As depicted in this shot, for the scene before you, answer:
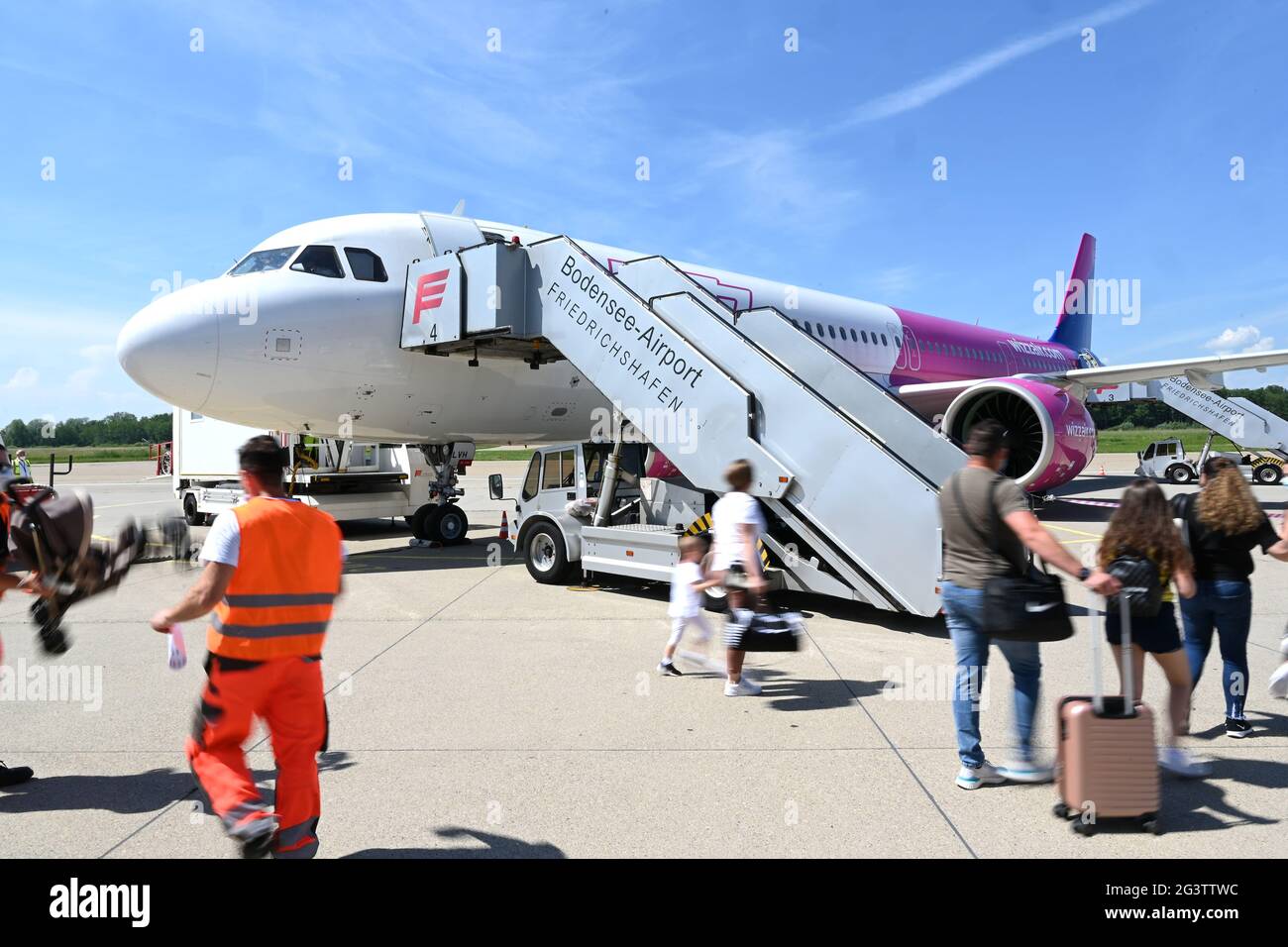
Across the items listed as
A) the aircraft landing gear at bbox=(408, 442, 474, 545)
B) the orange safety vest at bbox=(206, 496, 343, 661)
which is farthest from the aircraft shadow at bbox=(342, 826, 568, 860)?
the aircraft landing gear at bbox=(408, 442, 474, 545)

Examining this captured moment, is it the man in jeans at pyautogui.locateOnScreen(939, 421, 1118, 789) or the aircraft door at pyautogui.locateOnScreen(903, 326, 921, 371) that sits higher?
Answer: the aircraft door at pyautogui.locateOnScreen(903, 326, 921, 371)

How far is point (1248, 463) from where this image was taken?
27.3 meters

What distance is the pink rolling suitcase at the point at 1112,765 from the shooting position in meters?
3.43

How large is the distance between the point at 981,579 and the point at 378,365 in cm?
818

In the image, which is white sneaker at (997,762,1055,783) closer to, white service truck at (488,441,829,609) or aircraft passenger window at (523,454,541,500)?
white service truck at (488,441,829,609)

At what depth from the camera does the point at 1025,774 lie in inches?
157

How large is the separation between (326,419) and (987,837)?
9.10 m

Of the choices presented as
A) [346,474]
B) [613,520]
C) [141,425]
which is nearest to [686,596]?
[613,520]

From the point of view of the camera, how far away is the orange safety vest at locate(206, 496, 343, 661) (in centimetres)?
293

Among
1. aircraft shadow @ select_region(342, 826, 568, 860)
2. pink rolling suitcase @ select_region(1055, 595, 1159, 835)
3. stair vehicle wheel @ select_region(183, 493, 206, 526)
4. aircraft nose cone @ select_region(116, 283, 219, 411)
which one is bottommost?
aircraft shadow @ select_region(342, 826, 568, 860)

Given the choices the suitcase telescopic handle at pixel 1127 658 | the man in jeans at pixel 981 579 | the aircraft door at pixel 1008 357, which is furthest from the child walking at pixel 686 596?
the aircraft door at pixel 1008 357

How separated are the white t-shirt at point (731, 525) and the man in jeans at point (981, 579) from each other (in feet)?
5.15

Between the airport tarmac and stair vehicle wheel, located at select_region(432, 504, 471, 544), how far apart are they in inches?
217

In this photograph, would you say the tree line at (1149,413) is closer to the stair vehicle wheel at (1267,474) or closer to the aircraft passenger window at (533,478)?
the stair vehicle wheel at (1267,474)
